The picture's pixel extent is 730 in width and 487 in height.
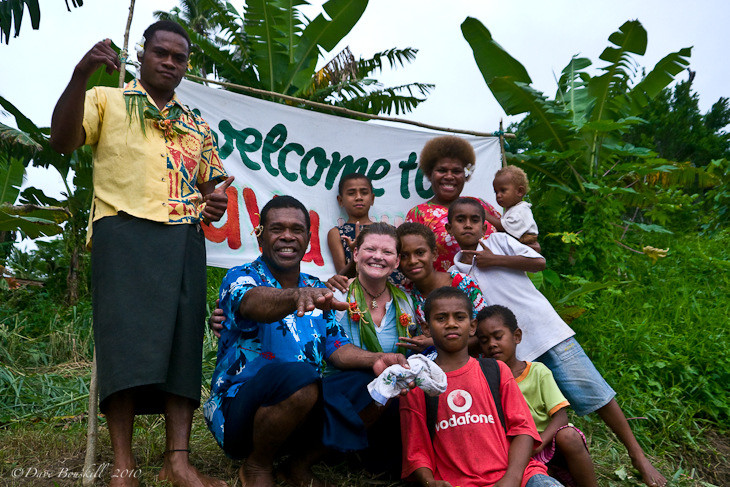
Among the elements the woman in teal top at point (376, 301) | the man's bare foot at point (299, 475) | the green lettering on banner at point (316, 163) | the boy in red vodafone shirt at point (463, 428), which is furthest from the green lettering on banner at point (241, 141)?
the man's bare foot at point (299, 475)

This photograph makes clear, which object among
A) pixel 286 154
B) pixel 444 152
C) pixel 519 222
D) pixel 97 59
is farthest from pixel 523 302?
pixel 97 59

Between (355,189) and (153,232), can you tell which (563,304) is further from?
(153,232)

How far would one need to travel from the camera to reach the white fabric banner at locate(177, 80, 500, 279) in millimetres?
4020

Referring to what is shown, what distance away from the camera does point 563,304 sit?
16.6ft

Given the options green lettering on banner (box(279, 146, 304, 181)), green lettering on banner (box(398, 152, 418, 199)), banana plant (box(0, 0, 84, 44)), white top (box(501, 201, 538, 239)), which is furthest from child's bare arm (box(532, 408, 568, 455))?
banana plant (box(0, 0, 84, 44))

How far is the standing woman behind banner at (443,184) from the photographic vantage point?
3.81 metres

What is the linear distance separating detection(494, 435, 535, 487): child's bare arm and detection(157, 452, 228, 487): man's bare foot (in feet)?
3.90

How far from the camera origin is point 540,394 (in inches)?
118

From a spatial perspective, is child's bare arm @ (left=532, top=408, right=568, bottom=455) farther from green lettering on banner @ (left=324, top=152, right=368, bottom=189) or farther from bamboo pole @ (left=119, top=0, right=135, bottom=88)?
bamboo pole @ (left=119, top=0, right=135, bottom=88)

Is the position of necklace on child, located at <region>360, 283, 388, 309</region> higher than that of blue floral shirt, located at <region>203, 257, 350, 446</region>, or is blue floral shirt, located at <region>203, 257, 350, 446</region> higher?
necklace on child, located at <region>360, 283, 388, 309</region>

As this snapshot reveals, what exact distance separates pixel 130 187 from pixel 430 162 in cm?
238

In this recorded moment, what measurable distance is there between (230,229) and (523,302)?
188 cm

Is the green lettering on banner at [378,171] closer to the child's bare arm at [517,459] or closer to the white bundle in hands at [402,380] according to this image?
the white bundle in hands at [402,380]

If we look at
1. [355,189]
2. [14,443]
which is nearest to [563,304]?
[355,189]
